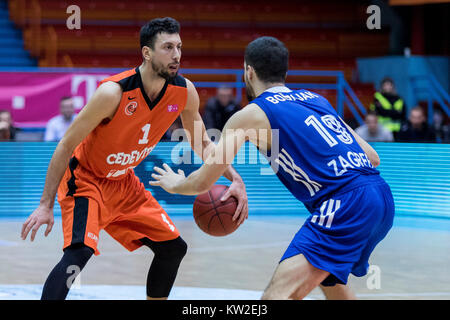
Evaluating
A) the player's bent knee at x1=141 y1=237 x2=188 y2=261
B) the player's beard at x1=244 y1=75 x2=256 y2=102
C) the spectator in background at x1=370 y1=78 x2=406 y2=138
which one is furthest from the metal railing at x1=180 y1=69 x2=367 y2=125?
the player's beard at x1=244 y1=75 x2=256 y2=102

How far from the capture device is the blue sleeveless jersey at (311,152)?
3211mm

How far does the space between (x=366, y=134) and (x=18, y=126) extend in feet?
15.9

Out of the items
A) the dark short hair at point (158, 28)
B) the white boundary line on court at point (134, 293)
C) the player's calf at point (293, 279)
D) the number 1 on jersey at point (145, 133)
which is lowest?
the white boundary line on court at point (134, 293)

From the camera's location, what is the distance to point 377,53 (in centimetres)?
1552

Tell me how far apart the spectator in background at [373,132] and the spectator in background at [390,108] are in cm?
106

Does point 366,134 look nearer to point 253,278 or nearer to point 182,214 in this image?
point 182,214

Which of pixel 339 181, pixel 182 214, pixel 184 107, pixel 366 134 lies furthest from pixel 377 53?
pixel 339 181

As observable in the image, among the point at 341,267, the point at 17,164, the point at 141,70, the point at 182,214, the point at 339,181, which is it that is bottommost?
the point at 182,214

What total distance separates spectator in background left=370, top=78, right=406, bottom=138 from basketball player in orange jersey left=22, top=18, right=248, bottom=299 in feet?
22.7

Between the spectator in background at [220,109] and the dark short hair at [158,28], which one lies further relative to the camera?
the spectator in background at [220,109]

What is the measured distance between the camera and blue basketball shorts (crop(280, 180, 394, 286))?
124 inches

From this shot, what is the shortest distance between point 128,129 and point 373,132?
20.1ft

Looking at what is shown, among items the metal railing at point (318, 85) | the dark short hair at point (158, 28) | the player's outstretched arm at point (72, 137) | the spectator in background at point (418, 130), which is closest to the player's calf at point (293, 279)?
the player's outstretched arm at point (72, 137)

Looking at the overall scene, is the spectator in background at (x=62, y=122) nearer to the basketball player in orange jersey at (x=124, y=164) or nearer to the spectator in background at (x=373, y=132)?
the spectator in background at (x=373, y=132)
